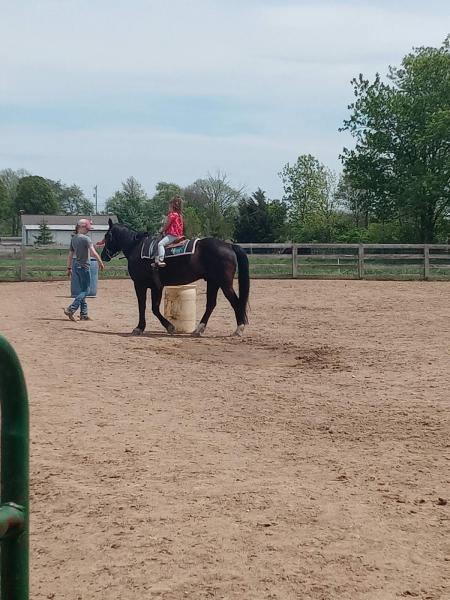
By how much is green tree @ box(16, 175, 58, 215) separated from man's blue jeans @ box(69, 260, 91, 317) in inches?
3618

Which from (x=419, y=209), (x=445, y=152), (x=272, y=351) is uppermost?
(x=445, y=152)

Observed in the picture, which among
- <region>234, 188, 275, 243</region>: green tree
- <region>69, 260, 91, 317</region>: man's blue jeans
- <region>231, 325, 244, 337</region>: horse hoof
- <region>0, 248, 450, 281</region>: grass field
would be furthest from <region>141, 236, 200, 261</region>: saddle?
<region>234, 188, 275, 243</region>: green tree

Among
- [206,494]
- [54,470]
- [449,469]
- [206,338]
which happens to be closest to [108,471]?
[54,470]

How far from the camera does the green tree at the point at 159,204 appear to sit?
5669 centimetres

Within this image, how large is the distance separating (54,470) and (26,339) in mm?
6268

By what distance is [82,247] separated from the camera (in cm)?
1420

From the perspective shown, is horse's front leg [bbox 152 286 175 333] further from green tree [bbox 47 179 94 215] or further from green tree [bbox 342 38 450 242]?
green tree [bbox 47 179 94 215]

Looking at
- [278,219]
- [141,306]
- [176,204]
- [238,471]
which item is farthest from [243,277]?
[278,219]

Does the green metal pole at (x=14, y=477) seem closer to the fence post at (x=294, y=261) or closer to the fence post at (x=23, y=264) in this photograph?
the fence post at (x=23, y=264)

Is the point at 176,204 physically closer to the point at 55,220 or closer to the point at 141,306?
the point at 141,306

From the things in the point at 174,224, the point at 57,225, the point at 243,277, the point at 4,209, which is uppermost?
the point at 4,209

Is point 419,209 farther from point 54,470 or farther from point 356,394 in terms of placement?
point 54,470

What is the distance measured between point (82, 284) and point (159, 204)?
62.9 meters

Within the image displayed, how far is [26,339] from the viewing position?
11.0m
